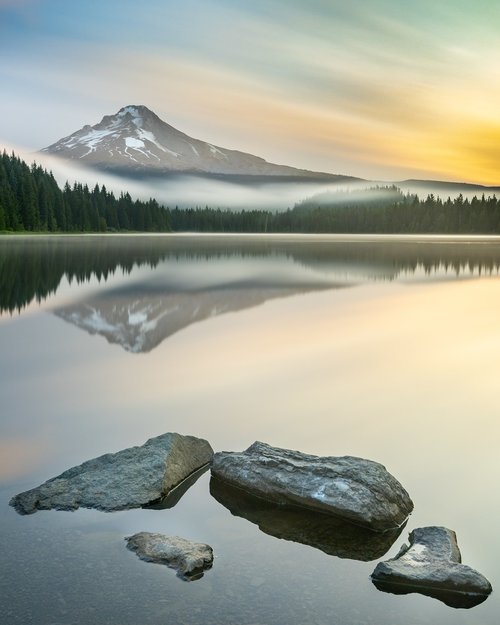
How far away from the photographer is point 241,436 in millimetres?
9734

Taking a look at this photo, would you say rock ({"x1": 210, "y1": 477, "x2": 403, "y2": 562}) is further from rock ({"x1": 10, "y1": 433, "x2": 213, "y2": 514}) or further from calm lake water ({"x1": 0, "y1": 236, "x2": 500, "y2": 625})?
rock ({"x1": 10, "y1": 433, "x2": 213, "y2": 514})

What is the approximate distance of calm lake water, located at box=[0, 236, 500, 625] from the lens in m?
5.45

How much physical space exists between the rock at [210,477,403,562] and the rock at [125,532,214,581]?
3.27 feet

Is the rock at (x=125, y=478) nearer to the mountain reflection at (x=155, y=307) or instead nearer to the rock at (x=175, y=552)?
the rock at (x=175, y=552)

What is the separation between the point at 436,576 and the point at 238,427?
473cm

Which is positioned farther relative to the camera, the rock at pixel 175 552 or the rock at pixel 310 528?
the rock at pixel 310 528

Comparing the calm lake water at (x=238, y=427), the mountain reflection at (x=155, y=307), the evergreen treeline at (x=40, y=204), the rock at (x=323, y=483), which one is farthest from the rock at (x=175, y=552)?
the evergreen treeline at (x=40, y=204)

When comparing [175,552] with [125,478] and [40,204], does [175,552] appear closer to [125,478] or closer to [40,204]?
[125,478]

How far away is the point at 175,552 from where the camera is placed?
6.04 meters

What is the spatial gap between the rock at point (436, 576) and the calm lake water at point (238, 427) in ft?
0.37

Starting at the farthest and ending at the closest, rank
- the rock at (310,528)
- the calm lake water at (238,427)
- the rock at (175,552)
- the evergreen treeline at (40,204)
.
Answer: the evergreen treeline at (40,204)
the rock at (310,528)
the rock at (175,552)
the calm lake water at (238,427)

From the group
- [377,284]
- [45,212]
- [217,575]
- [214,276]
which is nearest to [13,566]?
[217,575]

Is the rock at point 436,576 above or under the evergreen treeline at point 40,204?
under

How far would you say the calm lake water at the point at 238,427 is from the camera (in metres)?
5.45
